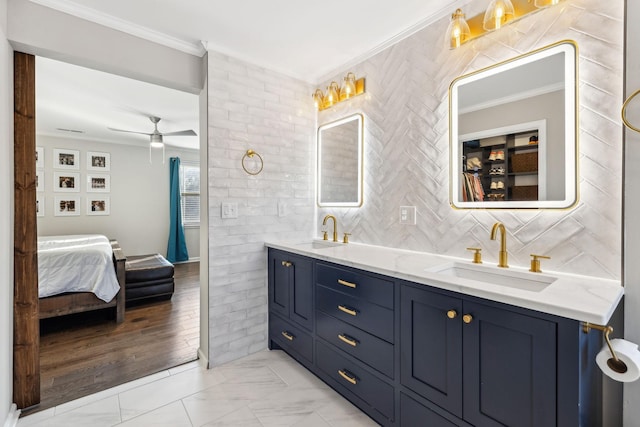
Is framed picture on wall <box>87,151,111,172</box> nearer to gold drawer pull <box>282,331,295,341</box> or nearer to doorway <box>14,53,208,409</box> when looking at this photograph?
doorway <box>14,53,208,409</box>

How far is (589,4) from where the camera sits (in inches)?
52.5

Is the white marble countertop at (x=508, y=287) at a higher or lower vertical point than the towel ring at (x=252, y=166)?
lower

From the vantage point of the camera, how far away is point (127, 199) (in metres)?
5.82

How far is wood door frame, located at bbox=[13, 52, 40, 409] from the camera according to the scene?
1771 mm

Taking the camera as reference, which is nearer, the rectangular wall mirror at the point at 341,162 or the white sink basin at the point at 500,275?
the white sink basin at the point at 500,275

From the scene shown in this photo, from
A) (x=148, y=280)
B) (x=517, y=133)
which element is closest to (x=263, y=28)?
(x=517, y=133)

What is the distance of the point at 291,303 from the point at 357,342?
727 mm

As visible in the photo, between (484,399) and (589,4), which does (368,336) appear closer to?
(484,399)

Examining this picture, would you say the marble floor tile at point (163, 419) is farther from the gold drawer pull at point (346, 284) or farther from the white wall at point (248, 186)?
the gold drawer pull at point (346, 284)

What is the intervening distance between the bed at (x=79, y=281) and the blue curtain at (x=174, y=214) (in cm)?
294

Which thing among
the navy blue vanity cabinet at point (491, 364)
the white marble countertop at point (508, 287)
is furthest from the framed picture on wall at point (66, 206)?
the navy blue vanity cabinet at point (491, 364)

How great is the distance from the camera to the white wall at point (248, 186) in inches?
91.7

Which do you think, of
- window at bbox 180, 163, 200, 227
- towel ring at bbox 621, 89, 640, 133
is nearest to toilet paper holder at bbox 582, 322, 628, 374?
towel ring at bbox 621, 89, 640, 133

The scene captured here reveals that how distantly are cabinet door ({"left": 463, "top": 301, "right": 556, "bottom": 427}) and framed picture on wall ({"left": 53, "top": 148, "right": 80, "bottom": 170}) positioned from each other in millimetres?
6535
